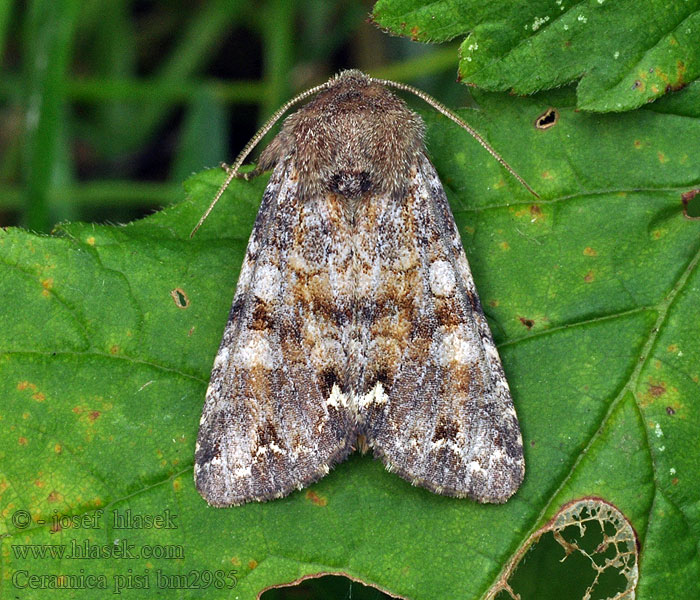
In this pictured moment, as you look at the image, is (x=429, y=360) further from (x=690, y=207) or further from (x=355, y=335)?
(x=690, y=207)

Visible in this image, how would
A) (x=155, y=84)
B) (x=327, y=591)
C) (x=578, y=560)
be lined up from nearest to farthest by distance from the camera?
(x=578, y=560), (x=327, y=591), (x=155, y=84)

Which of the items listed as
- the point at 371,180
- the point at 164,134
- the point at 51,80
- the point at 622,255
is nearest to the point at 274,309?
the point at 371,180

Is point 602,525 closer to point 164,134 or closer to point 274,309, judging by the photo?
point 274,309

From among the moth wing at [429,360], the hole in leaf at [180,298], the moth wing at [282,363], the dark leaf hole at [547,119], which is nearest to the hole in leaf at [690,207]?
the dark leaf hole at [547,119]

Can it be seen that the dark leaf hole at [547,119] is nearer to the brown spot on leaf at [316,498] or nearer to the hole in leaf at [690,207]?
the hole in leaf at [690,207]

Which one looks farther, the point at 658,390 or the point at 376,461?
the point at 376,461

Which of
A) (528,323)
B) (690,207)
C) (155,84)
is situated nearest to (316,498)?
(528,323)
